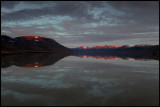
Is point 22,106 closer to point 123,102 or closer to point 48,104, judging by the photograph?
point 48,104

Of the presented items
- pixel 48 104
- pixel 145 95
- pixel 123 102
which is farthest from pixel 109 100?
pixel 48 104

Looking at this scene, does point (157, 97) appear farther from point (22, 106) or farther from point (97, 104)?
point (22, 106)

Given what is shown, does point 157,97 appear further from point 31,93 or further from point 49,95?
point 31,93

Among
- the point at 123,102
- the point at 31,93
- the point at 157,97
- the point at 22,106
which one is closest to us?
the point at 22,106

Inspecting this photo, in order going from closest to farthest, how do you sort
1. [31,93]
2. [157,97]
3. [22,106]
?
[22,106]
[157,97]
[31,93]

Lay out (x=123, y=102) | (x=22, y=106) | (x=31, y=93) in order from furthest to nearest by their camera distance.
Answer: (x=31, y=93) < (x=123, y=102) < (x=22, y=106)

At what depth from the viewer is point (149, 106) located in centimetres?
713

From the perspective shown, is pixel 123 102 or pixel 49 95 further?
pixel 49 95

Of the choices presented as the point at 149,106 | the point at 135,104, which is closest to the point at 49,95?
the point at 135,104

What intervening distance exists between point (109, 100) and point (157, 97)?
321cm

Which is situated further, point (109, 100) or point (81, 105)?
point (109, 100)

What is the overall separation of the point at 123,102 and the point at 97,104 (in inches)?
63.8

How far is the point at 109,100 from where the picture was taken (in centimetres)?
805

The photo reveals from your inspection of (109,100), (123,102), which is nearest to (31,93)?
(109,100)
